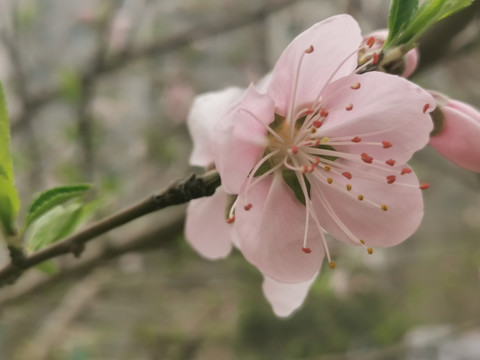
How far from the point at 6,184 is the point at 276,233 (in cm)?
19

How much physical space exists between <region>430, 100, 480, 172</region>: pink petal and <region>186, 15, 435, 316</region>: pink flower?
3 centimetres

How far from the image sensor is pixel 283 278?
0.36 meters

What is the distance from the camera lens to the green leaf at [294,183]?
38 cm

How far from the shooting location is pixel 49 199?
0.37 meters

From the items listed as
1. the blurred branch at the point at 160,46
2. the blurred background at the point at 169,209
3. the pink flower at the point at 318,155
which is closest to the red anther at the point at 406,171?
the pink flower at the point at 318,155

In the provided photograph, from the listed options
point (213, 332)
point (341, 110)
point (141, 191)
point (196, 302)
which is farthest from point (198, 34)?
point (341, 110)

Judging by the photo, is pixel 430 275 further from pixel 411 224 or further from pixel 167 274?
pixel 411 224

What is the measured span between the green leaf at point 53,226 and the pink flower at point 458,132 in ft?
0.94

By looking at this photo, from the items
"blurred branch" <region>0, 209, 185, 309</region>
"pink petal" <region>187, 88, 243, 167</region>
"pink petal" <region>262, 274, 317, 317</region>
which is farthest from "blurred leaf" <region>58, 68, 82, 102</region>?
"pink petal" <region>262, 274, 317, 317</region>

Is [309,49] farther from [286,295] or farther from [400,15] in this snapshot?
[286,295]

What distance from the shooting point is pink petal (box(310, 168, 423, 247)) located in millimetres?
367

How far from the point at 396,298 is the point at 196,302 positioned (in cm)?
125

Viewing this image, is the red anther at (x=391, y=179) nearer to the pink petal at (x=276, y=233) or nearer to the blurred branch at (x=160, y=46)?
the pink petal at (x=276, y=233)

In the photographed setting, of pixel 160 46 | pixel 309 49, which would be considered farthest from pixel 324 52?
pixel 160 46
